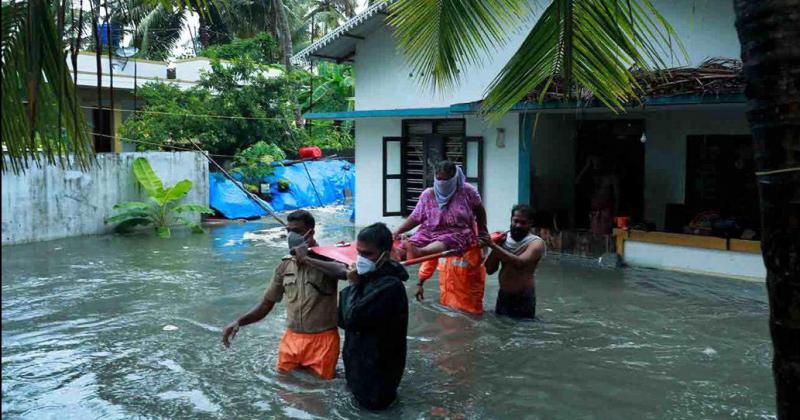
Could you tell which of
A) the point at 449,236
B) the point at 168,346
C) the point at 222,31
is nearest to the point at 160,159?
the point at 168,346

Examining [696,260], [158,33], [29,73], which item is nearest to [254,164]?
[696,260]

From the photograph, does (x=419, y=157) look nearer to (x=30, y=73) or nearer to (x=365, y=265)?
(x=365, y=265)

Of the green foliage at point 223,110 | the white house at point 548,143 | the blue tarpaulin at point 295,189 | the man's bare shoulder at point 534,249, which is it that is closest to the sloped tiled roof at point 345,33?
the white house at point 548,143

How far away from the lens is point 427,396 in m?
5.50

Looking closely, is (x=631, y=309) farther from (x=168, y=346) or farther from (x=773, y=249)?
(x=773, y=249)

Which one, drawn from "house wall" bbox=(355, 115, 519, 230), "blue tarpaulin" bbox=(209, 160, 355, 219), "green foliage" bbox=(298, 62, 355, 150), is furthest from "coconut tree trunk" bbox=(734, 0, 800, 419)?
"green foliage" bbox=(298, 62, 355, 150)

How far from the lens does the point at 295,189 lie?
1888 cm

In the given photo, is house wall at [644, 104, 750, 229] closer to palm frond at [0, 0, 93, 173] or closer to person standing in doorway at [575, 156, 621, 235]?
Answer: person standing in doorway at [575, 156, 621, 235]

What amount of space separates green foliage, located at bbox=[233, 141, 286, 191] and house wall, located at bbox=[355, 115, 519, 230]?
3.49 meters

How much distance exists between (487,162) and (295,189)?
24.0 feet

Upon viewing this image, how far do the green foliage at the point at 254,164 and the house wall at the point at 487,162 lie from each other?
3.49 m

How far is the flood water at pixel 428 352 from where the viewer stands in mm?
5348

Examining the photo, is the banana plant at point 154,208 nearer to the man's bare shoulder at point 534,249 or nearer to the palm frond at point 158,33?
the man's bare shoulder at point 534,249

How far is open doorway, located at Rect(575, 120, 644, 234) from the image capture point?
1255 centimetres
